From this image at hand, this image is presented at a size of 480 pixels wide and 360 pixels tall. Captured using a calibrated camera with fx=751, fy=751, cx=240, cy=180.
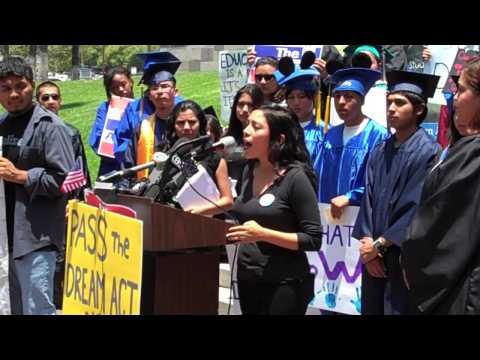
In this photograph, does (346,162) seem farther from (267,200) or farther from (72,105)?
(72,105)

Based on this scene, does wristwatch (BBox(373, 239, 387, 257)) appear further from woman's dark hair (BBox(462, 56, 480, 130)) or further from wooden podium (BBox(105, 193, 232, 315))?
woman's dark hair (BBox(462, 56, 480, 130))

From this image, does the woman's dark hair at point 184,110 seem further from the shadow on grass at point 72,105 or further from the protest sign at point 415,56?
the shadow on grass at point 72,105

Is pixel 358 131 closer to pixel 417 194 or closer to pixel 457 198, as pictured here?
pixel 417 194

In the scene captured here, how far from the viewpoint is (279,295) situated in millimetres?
4121

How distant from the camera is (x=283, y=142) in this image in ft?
14.0

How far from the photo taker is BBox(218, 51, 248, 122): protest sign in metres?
9.70

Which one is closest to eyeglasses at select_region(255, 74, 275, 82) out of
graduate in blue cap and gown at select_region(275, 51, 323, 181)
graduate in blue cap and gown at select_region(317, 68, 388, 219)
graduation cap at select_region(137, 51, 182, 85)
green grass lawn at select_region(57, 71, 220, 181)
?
graduate in blue cap and gown at select_region(275, 51, 323, 181)

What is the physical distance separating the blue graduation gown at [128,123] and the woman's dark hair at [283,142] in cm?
292

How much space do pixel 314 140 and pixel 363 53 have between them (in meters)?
1.06

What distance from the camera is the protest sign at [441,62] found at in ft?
23.8

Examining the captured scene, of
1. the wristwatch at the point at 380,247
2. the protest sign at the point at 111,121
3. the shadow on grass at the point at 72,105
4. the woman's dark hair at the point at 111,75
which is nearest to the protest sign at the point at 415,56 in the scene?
the protest sign at the point at 111,121
